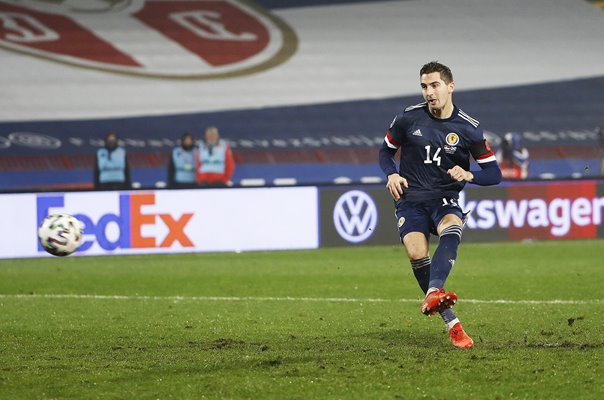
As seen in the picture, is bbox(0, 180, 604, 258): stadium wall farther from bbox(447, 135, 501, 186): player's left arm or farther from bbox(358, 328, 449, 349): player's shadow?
bbox(447, 135, 501, 186): player's left arm

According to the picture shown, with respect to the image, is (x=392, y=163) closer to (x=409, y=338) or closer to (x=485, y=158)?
(x=485, y=158)

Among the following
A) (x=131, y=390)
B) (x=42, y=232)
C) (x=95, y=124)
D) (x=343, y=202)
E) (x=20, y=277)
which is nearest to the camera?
(x=131, y=390)

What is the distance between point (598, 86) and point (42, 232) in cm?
2241

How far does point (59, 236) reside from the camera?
905cm

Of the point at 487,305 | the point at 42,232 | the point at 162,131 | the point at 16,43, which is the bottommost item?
the point at 487,305

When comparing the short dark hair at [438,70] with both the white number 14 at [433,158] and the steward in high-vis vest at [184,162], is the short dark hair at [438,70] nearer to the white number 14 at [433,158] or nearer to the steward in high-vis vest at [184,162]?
the white number 14 at [433,158]

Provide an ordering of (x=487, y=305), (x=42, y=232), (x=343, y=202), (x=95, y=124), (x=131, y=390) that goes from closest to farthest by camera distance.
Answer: (x=131, y=390), (x=42, y=232), (x=487, y=305), (x=343, y=202), (x=95, y=124)

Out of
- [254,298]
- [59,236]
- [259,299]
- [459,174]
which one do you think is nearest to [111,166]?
[254,298]

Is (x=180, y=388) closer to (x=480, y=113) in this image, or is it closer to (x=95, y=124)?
(x=95, y=124)

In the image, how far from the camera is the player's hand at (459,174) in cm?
716

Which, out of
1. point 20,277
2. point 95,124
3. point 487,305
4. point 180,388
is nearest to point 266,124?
point 95,124

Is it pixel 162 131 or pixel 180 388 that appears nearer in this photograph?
pixel 180 388

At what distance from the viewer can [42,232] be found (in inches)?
358

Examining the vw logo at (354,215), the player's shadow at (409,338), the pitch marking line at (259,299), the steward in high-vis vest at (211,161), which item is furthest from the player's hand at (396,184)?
the steward in high-vis vest at (211,161)
